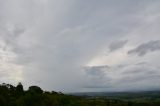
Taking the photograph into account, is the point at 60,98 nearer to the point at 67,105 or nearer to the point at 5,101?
the point at 67,105

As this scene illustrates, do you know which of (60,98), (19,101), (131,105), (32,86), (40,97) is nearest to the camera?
(19,101)

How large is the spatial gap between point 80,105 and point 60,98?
1586cm

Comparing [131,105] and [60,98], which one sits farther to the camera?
[131,105]

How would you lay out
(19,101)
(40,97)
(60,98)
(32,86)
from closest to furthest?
(19,101) < (40,97) < (60,98) < (32,86)

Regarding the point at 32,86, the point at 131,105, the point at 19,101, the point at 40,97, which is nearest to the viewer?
the point at 19,101

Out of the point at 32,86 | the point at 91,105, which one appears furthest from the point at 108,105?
the point at 32,86

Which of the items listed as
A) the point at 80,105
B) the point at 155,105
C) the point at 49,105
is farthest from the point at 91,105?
the point at 155,105

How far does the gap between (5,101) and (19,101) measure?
623 centimetres

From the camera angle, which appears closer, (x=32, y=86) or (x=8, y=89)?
(x=8, y=89)

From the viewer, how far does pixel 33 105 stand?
5517 inches

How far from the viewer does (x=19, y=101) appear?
138m

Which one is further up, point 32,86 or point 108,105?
point 32,86

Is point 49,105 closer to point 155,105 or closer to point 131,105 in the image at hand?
point 131,105

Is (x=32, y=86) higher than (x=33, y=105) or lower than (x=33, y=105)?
higher
